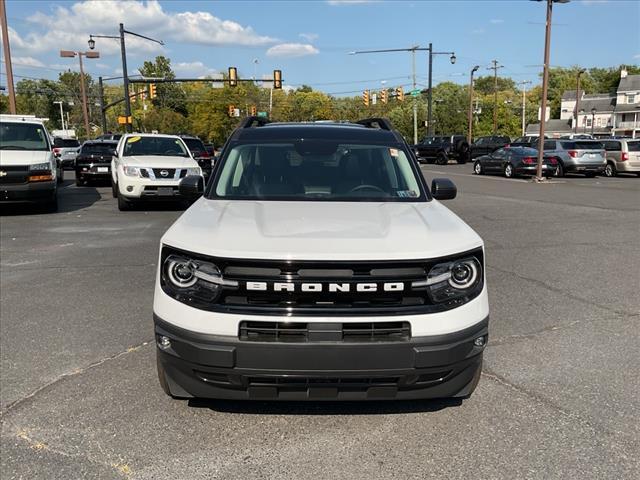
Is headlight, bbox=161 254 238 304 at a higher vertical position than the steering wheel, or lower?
lower

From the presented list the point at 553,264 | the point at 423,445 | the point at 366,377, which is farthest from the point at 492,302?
the point at 366,377

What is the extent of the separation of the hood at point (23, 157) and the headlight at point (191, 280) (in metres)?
9.99

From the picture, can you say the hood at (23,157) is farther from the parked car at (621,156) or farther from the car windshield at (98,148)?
the parked car at (621,156)

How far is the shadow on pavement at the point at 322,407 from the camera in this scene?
11.2 ft

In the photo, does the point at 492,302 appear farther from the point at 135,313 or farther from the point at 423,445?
the point at 135,313

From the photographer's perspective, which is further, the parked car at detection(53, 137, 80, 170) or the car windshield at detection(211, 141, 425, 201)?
the parked car at detection(53, 137, 80, 170)

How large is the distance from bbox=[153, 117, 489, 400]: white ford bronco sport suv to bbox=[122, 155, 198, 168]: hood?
9.91m

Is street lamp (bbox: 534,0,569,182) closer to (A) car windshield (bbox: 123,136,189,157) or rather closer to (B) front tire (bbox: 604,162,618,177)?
(B) front tire (bbox: 604,162,618,177)

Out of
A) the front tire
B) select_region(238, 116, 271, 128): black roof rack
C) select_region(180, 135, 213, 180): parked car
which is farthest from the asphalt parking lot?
the front tire

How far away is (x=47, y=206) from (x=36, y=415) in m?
11.0

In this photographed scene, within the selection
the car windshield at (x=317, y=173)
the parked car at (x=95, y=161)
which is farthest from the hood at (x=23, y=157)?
the car windshield at (x=317, y=173)

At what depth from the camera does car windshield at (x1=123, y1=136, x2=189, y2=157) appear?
13.9 m

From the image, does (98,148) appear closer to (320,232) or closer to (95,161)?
(95,161)

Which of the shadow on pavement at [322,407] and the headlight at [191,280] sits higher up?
the headlight at [191,280]
